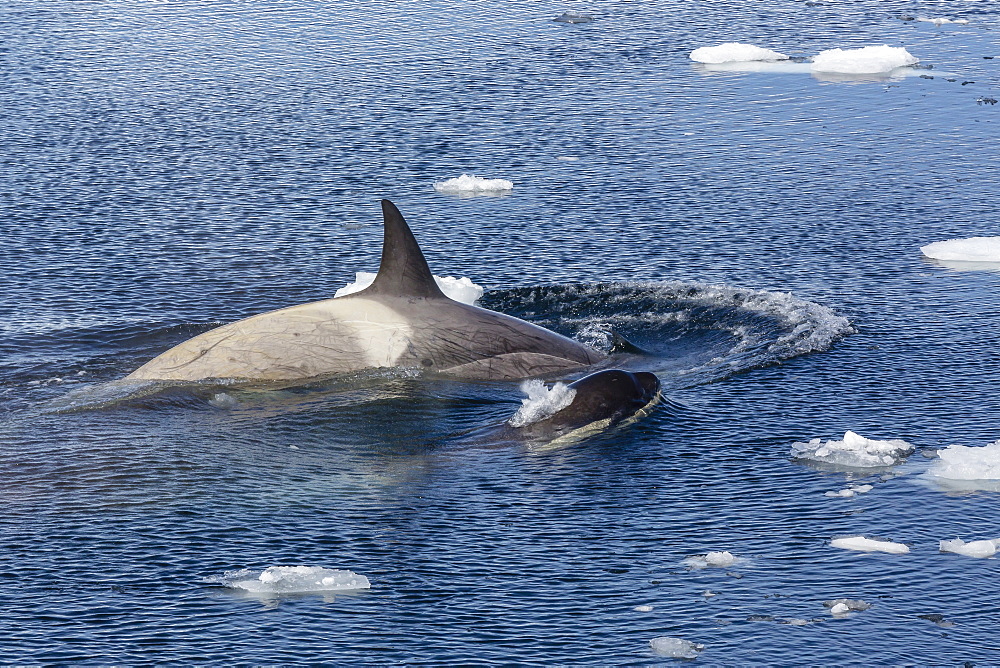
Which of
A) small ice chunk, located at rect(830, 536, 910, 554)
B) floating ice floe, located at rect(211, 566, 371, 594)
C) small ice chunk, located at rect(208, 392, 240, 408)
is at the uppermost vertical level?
floating ice floe, located at rect(211, 566, 371, 594)

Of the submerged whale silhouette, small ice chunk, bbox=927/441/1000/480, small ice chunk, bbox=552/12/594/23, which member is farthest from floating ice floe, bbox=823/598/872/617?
small ice chunk, bbox=552/12/594/23

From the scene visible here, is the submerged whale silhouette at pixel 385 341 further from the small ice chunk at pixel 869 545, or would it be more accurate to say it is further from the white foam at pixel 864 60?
the white foam at pixel 864 60

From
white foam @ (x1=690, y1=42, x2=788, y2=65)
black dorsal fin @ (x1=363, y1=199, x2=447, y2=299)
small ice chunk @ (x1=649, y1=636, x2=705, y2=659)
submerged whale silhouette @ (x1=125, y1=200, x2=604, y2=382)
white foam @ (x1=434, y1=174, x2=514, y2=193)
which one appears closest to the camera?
small ice chunk @ (x1=649, y1=636, x2=705, y2=659)

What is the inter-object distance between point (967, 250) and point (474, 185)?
221 inches

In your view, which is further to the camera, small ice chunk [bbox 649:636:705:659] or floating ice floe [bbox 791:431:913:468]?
floating ice floe [bbox 791:431:913:468]

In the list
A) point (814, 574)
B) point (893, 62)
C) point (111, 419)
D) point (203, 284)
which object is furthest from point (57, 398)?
point (893, 62)

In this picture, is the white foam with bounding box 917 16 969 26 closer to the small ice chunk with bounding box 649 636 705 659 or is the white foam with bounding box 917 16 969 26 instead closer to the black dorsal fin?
the black dorsal fin

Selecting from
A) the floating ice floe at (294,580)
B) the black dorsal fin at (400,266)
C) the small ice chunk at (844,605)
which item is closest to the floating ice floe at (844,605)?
the small ice chunk at (844,605)

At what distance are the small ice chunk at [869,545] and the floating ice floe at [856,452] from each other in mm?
1164

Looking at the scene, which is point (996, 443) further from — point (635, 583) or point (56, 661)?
point (56, 661)

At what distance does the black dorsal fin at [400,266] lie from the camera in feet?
36.1

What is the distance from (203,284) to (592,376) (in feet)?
16.3

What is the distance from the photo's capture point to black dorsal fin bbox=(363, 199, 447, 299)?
1101cm

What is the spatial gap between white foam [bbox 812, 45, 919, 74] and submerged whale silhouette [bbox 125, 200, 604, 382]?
1131 centimetres
